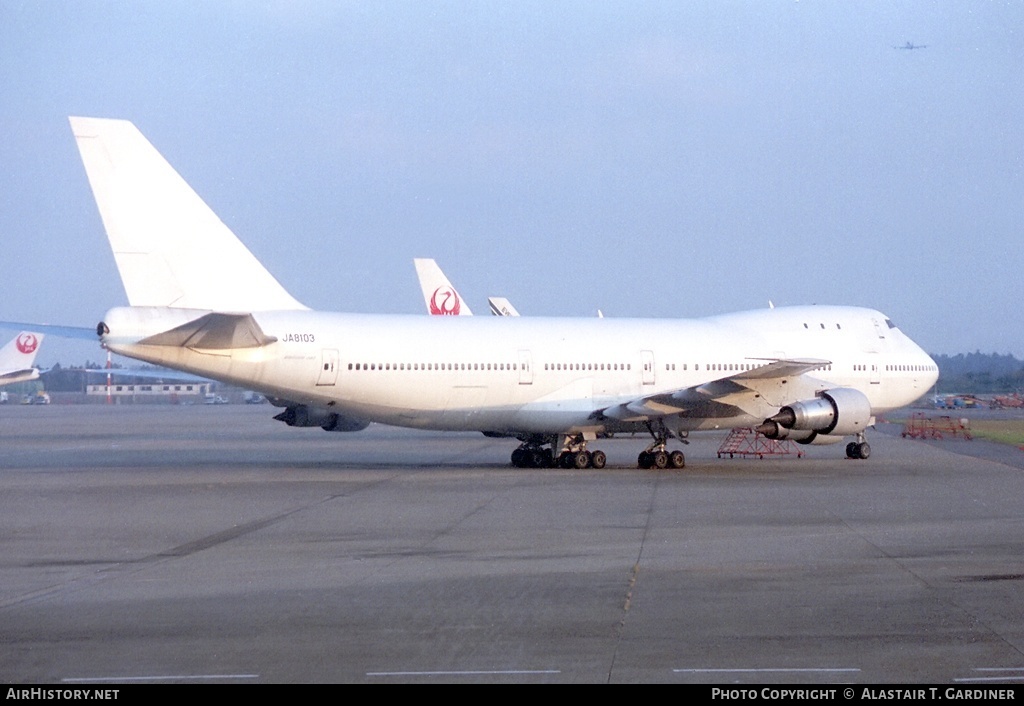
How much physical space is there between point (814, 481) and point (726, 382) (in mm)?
4129

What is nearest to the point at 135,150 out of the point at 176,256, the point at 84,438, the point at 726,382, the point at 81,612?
the point at 176,256

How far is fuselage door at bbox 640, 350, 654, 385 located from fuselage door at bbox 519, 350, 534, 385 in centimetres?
302

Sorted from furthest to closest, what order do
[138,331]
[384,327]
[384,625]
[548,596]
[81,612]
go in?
[384,327] → [138,331] → [548,596] → [81,612] → [384,625]

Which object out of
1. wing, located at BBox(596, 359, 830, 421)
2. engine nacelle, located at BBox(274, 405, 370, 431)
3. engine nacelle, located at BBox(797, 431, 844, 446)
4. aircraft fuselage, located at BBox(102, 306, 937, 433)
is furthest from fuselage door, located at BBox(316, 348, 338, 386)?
engine nacelle, located at BBox(797, 431, 844, 446)

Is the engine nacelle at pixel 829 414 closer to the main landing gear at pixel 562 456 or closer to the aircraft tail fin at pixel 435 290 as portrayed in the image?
the main landing gear at pixel 562 456

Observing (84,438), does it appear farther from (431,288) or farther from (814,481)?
(814,481)

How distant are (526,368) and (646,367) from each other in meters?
3.30

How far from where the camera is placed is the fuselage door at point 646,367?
96.9 ft

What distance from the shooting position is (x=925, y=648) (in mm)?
8484

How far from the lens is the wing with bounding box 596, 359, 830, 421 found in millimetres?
27781

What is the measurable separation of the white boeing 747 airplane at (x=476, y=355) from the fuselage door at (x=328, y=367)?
1.0 inches

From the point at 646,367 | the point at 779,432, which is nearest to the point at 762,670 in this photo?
the point at 779,432

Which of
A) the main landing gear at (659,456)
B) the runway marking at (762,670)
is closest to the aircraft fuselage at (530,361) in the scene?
the main landing gear at (659,456)

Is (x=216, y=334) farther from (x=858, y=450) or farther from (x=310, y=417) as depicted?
(x=858, y=450)
